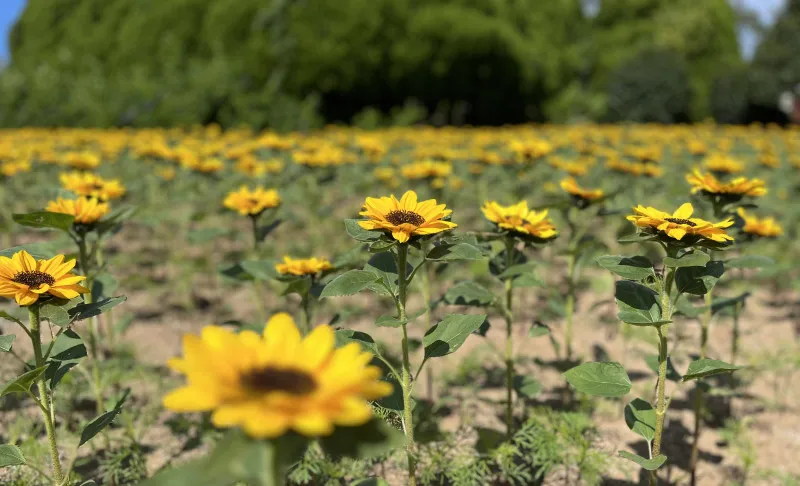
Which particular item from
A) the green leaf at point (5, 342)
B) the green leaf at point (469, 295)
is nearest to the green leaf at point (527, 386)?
the green leaf at point (469, 295)

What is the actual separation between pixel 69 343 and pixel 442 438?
52.6 inches

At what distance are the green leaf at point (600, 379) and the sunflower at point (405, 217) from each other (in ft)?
1.93

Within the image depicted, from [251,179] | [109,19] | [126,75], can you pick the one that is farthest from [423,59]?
[251,179]

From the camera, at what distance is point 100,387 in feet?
8.72

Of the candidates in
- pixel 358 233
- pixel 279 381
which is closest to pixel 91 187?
pixel 358 233

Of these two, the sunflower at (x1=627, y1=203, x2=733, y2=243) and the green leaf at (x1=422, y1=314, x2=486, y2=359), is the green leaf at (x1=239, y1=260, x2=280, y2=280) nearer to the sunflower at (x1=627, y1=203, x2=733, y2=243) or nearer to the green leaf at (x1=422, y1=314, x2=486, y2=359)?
the green leaf at (x1=422, y1=314, x2=486, y2=359)

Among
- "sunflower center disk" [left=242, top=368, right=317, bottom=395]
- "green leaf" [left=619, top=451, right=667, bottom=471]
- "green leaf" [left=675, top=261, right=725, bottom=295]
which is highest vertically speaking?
"sunflower center disk" [left=242, top=368, right=317, bottom=395]

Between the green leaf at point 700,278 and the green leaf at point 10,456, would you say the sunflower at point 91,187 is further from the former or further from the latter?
the green leaf at point 700,278

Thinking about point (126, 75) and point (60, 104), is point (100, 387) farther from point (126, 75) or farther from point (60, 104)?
point (126, 75)

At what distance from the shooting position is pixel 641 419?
1951mm

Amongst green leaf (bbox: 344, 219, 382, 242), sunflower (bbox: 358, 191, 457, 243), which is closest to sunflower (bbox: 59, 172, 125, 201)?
green leaf (bbox: 344, 219, 382, 242)

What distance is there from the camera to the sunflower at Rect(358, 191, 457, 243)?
5.23ft

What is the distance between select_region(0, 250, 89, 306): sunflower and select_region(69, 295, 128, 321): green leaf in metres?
0.07

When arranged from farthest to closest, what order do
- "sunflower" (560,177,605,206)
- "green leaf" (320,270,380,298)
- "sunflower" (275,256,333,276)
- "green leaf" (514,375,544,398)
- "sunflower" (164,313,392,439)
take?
"sunflower" (560,177,605,206) < "green leaf" (514,375,544,398) < "sunflower" (275,256,333,276) < "green leaf" (320,270,380,298) < "sunflower" (164,313,392,439)
